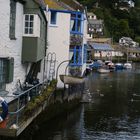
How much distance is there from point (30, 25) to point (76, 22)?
10.9 metres

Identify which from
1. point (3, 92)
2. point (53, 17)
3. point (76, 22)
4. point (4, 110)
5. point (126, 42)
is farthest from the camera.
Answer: point (126, 42)

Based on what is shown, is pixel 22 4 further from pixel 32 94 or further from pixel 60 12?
pixel 60 12

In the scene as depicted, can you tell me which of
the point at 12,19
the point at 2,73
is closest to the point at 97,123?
the point at 2,73

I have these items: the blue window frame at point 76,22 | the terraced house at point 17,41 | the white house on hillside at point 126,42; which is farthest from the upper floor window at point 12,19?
the white house on hillside at point 126,42

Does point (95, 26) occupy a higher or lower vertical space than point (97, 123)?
higher

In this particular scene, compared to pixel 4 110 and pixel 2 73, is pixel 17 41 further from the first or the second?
pixel 4 110

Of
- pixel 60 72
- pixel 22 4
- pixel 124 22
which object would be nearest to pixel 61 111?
pixel 60 72

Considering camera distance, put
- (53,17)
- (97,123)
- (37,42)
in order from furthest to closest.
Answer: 1. (53,17)
2. (97,123)
3. (37,42)

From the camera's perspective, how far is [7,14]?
24469 millimetres

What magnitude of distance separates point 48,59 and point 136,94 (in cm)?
2067

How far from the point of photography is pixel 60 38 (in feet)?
120

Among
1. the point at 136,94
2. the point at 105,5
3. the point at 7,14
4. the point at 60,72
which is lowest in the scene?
the point at 136,94

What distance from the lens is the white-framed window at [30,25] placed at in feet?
92.7

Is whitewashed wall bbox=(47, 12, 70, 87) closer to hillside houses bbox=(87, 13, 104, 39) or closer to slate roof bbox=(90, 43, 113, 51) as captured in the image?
slate roof bbox=(90, 43, 113, 51)
